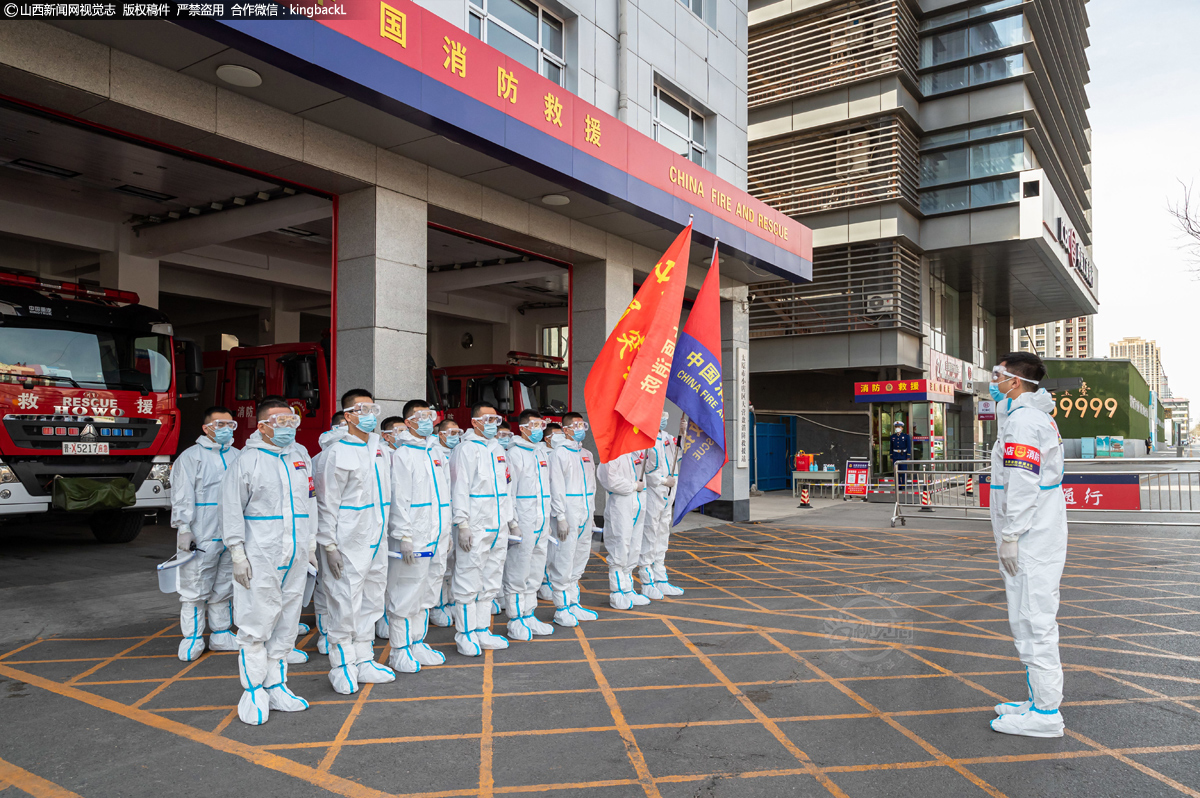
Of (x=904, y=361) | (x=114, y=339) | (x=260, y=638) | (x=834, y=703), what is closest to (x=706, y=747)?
(x=834, y=703)

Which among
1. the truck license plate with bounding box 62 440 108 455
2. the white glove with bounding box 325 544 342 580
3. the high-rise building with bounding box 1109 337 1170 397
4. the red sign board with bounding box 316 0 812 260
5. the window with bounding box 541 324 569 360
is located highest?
the high-rise building with bounding box 1109 337 1170 397

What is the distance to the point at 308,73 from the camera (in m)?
6.49

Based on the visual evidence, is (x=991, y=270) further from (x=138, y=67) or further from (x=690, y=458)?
(x=138, y=67)

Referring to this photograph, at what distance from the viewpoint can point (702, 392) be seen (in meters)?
8.16

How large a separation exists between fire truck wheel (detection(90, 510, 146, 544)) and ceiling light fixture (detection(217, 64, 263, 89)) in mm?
6463

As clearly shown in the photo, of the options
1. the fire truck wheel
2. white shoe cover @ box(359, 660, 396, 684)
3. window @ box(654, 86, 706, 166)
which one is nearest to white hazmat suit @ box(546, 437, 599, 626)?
white shoe cover @ box(359, 660, 396, 684)

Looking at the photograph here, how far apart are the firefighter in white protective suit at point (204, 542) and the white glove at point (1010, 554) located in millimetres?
5371

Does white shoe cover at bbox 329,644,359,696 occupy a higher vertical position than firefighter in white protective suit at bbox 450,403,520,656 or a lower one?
lower

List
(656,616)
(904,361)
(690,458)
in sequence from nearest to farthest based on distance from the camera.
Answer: (656,616), (690,458), (904,361)

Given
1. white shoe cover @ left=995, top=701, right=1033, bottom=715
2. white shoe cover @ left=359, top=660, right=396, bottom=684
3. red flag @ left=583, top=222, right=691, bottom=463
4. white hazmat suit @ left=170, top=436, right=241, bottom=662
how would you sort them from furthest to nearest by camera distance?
1. red flag @ left=583, top=222, right=691, bottom=463
2. white hazmat suit @ left=170, top=436, right=241, bottom=662
3. white shoe cover @ left=359, top=660, right=396, bottom=684
4. white shoe cover @ left=995, top=701, right=1033, bottom=715

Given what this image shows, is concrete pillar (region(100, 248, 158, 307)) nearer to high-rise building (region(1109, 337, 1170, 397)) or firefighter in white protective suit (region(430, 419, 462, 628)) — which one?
firefighter in white protective suit (region(430, 419, 462, 628))

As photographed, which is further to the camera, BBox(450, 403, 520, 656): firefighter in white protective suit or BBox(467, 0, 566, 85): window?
BBox(467, 0, 566, 85): window

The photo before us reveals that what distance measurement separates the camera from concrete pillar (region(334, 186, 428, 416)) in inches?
331

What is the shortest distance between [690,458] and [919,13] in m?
24.1
